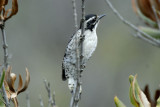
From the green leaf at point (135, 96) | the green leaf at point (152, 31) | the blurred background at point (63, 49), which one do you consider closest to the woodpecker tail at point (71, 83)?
the green leaf at point (152, 31)

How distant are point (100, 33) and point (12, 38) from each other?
2.52 metres

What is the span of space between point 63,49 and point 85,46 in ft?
23.5

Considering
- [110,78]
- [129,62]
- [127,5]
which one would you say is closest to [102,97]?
[110,78]

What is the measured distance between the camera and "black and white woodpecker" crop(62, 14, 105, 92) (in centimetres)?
495

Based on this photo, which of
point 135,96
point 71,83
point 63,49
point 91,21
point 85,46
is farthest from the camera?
point 63,49

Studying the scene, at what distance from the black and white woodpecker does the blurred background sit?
16.9 ft

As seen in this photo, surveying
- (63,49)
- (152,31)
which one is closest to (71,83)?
(152,31)

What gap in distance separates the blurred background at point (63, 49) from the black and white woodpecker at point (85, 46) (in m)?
5.17

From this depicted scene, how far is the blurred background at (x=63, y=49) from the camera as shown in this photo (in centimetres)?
1088

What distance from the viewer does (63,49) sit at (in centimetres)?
1204

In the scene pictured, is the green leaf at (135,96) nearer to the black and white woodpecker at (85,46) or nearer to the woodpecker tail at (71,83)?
the black and white woodpecker at (85,46)

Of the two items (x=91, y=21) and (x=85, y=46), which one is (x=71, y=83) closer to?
(x=85, y=46)

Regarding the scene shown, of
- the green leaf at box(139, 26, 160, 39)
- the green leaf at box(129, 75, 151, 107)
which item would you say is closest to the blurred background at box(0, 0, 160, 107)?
the green leaf at box(139, 26, 160, 39)

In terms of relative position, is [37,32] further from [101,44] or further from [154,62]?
[154,62]
